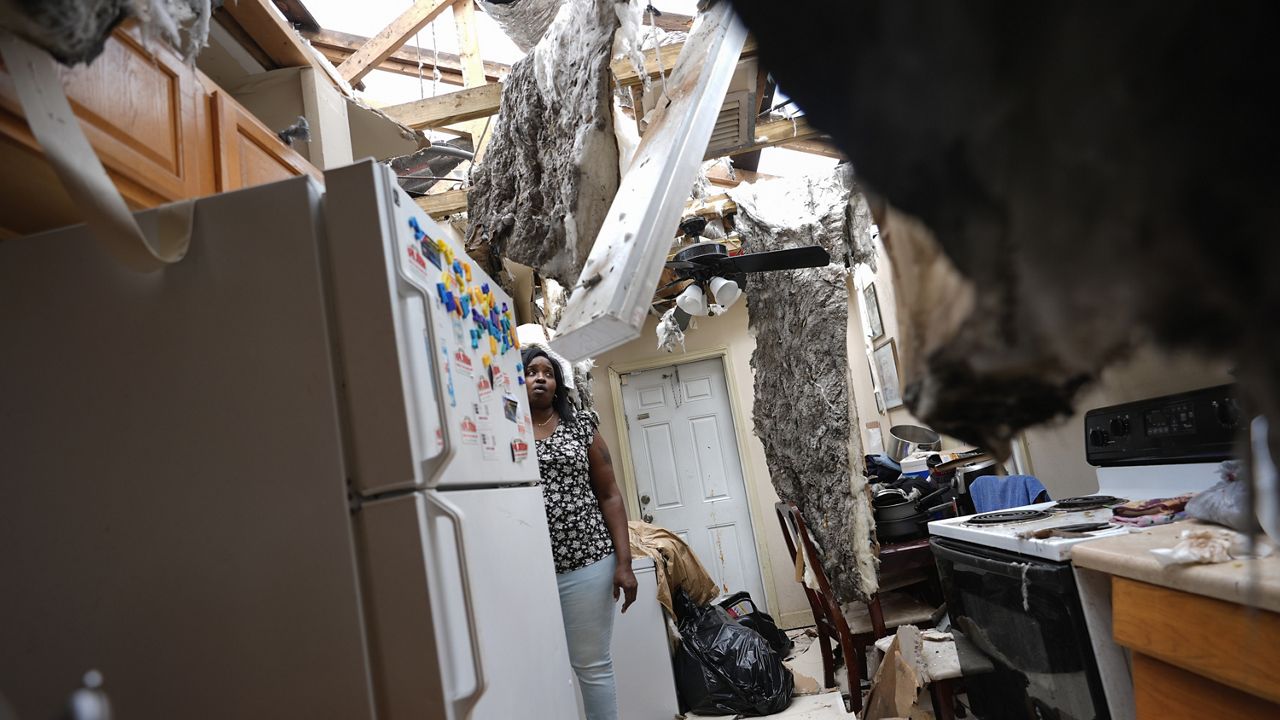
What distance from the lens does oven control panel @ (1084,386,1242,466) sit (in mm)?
1602

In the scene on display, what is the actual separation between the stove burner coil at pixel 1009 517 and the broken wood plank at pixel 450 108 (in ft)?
7.10

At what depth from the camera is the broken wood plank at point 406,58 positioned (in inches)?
144

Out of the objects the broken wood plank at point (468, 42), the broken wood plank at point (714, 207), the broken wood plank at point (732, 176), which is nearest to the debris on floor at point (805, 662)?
the broken wood plank at point (714, 207)

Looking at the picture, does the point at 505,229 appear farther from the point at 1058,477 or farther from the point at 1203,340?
the point at 1058,477

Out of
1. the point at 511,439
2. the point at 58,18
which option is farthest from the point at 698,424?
the point at 58,18

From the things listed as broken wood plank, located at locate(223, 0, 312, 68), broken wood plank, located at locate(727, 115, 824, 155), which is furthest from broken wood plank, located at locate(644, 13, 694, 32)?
broken wood plank, located at locate(223, 0, 312, 68)

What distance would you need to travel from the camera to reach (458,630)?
1234 mm

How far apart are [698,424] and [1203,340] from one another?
5546 mm

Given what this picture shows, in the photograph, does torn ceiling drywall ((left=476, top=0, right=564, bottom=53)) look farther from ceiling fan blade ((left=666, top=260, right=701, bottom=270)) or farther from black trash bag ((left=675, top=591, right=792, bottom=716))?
black trash bag ((left=675, top=591, right=792, bottom=716))

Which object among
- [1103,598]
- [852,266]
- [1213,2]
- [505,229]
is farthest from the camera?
[852,266]

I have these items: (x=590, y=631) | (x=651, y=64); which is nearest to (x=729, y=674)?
(x=590, y=631)

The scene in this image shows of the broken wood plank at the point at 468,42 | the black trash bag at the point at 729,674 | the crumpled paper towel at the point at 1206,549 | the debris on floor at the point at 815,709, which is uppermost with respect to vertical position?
the broken wood plank at the point at 468,42

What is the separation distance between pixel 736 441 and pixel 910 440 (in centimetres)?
181

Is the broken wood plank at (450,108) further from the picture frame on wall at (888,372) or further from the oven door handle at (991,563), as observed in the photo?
the picture frame on wall at (888,372)
